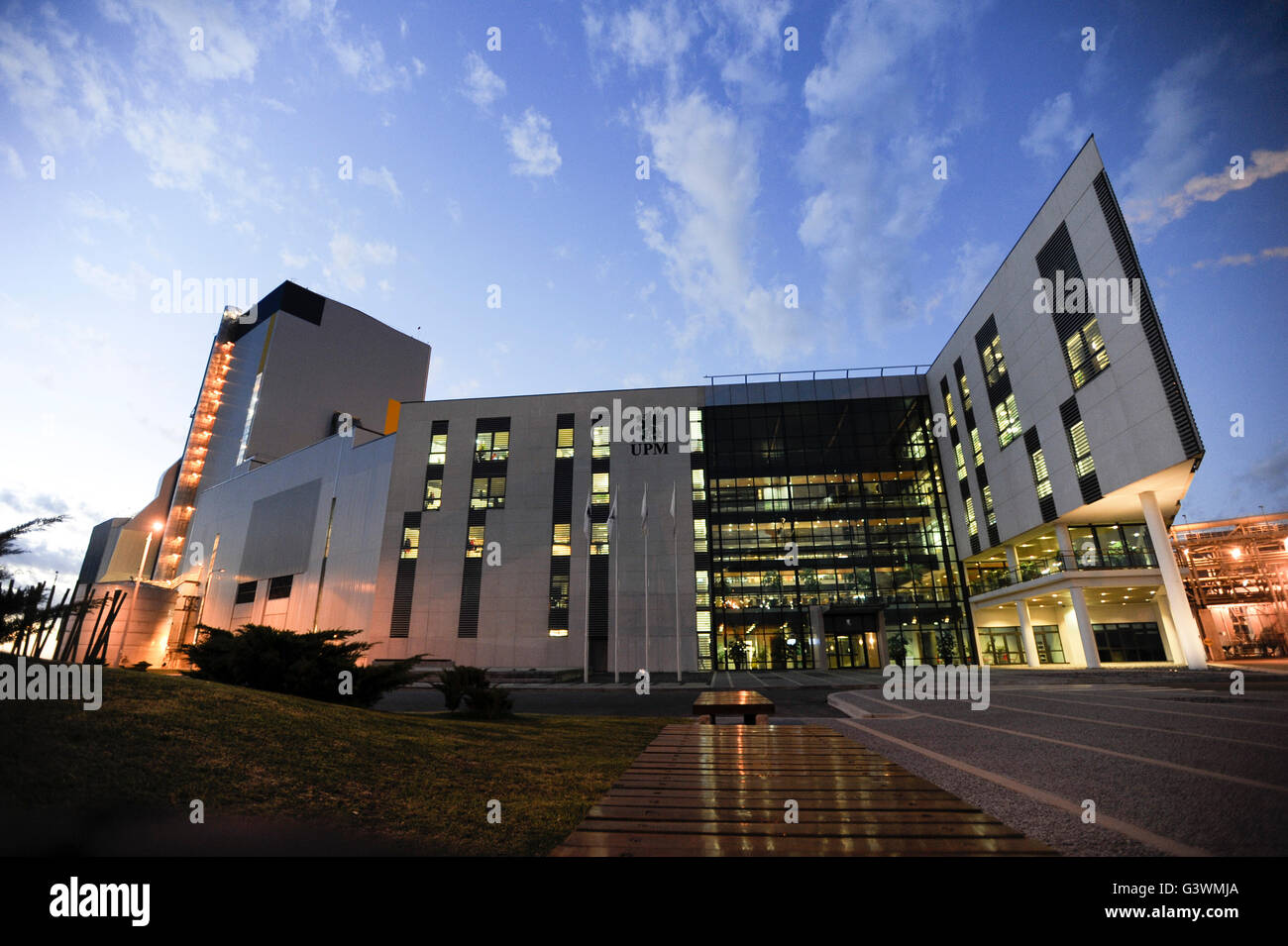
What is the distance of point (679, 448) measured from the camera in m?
43.2

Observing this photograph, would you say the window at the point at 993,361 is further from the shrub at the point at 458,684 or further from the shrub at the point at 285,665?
the shrub at the point at 285,665

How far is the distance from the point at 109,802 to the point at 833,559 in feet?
137

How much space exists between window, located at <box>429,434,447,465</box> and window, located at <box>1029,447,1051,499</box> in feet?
138

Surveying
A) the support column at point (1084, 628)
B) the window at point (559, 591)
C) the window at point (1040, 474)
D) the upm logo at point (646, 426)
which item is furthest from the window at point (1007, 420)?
the window at point (559, 591)

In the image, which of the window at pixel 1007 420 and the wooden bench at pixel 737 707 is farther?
the window at pixel 1007 420

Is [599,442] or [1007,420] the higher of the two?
[599,442]

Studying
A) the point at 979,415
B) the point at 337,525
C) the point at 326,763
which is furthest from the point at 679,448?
the point at 326,763

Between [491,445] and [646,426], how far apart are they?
42.7 feet

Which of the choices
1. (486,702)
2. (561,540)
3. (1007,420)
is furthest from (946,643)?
(486,702)

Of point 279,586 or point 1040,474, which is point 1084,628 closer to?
point 1040,474

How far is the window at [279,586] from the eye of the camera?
4741 centimetres

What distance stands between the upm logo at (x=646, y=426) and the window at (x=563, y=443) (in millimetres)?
2150
